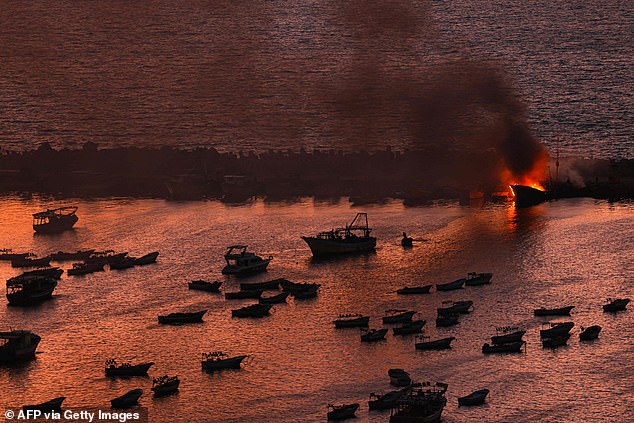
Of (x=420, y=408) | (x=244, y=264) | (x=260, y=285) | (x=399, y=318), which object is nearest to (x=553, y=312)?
(x=399, y=318)

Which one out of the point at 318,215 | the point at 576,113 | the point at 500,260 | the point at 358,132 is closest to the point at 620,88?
the point at 576,113

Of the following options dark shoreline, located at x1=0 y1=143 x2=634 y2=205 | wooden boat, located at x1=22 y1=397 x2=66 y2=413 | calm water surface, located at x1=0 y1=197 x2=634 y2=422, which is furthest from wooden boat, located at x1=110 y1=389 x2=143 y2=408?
dark shoreline, located at x1=0 y1=143 x2=634 y2=205

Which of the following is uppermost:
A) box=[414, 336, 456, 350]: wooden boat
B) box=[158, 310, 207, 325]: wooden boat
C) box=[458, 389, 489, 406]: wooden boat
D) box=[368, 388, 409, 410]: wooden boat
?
box=[158, 310, 207, 325]: wooden boat

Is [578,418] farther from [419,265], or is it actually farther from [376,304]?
[419,265]

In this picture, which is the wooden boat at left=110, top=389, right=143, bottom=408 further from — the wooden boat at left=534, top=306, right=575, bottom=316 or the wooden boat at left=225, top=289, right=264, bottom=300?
the wooden boat at left=534, top=306, right=575, bottom=316

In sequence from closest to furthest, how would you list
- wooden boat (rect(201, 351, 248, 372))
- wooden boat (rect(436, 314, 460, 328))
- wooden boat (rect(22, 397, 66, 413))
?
1. wooden boat (rect(22, 397, 66, 413))
2. wooden boat (rect(201, 351, 248, 372))
3. wooden boat (rect(436, 314, 460, 328))
